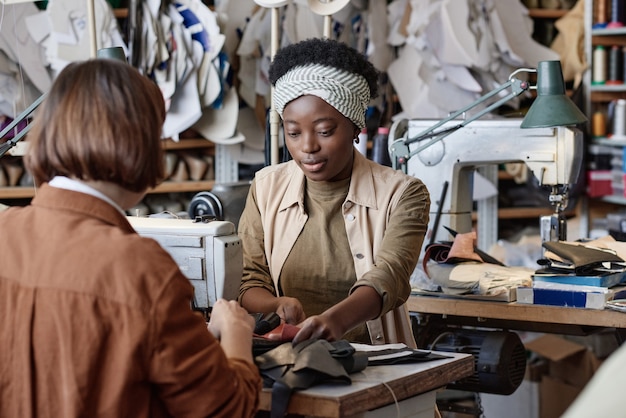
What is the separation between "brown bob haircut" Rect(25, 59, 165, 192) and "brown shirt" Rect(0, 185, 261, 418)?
6cm

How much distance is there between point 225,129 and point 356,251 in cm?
231

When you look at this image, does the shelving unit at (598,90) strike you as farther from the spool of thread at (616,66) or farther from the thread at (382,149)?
the thread at (382,149)

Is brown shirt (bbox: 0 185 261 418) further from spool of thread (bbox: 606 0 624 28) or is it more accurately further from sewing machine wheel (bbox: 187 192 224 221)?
spool of thread (bbox: 606 0 624 28)

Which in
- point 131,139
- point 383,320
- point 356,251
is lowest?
point 383,320

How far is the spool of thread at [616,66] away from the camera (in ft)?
18.0

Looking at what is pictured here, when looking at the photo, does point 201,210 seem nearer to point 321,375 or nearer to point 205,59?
point 321,375

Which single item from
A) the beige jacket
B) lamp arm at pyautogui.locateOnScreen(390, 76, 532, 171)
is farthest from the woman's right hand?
lamp arm at pyautogui.locateOnScreen(390, 76, 532, 171)

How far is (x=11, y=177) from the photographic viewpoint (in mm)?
4633

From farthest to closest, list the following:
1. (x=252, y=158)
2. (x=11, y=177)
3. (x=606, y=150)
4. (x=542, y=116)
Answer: (x=606, y=150) → (x=252, y=158) → (x=11, y=177) → (x=542, y=116)

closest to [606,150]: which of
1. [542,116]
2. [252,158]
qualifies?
[252,158]

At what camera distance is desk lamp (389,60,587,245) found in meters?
3.06

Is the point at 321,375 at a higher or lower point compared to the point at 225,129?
lower

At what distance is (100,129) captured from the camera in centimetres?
160

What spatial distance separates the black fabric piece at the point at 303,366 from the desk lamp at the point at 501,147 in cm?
128
